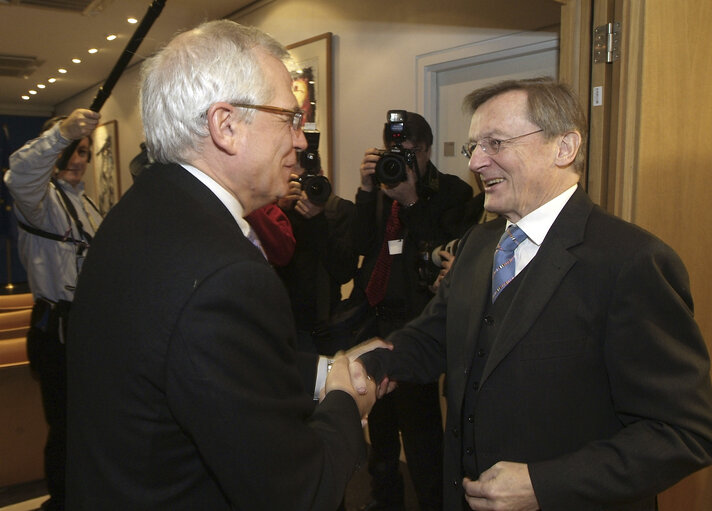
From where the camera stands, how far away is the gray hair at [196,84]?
98 cm

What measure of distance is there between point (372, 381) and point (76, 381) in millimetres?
720

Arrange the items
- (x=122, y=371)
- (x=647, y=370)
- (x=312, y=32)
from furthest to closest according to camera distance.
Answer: (x=312, y=32) < (x=647, y=370) < (x=122, y=371)

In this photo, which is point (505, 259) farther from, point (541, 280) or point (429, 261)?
point (429, 261)

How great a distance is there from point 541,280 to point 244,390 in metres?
0.70

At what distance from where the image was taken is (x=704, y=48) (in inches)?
63.1

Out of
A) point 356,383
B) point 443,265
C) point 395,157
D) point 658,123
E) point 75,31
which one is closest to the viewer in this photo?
point 356,383

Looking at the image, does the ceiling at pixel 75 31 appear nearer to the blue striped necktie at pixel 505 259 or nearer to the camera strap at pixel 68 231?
the camera strap at pixel 68 231

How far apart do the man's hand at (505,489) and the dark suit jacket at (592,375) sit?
0.03 meters

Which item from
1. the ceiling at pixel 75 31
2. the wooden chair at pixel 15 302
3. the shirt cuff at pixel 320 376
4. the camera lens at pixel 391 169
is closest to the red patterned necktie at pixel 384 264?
the camera lens at pixel 391 169

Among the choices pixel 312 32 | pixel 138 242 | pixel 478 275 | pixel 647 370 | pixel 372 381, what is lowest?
pixel 372 381

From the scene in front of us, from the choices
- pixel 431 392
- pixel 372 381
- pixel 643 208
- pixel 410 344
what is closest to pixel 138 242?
pixel 372 381

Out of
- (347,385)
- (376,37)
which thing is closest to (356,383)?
(347,385)

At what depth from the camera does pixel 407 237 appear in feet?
7.61

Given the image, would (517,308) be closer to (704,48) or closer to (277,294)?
(277,294)
